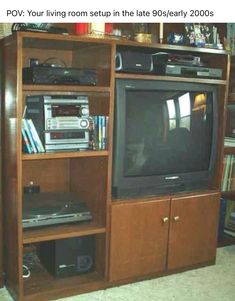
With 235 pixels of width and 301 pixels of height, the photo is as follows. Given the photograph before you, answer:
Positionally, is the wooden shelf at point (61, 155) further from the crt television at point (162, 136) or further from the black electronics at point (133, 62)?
the black electronics at point (133, 62)

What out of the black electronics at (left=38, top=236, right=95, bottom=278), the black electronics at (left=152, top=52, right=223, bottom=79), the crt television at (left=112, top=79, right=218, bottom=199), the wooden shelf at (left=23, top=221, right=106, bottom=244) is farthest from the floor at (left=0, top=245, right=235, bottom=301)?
the black electronics at (left=152, top=52, right=223, bottom=79)

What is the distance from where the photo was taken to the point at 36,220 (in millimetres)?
2109

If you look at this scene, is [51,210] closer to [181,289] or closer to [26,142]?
[26,142]

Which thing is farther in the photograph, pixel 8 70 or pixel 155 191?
pixel 155 191

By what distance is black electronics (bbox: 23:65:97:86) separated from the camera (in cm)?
197

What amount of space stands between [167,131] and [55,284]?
3.43ft

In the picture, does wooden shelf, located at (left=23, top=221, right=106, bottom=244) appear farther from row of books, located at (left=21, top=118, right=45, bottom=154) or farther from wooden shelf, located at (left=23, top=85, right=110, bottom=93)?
wooden shelf, located at (left=23, top=85, right=110, bottom=93)

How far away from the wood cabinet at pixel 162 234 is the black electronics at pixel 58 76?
69cm

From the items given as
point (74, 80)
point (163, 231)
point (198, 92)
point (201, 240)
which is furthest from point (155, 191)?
point (74, 80)

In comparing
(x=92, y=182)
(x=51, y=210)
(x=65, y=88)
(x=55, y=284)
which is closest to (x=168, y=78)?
(x=65, y=88)

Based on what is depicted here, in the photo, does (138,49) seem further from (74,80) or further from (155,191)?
(155,191)

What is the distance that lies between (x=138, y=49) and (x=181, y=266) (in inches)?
52.1

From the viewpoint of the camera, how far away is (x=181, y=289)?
2.29 metres

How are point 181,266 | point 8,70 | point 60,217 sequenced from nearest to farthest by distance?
point 8,70, point 60,217, point 181,266
